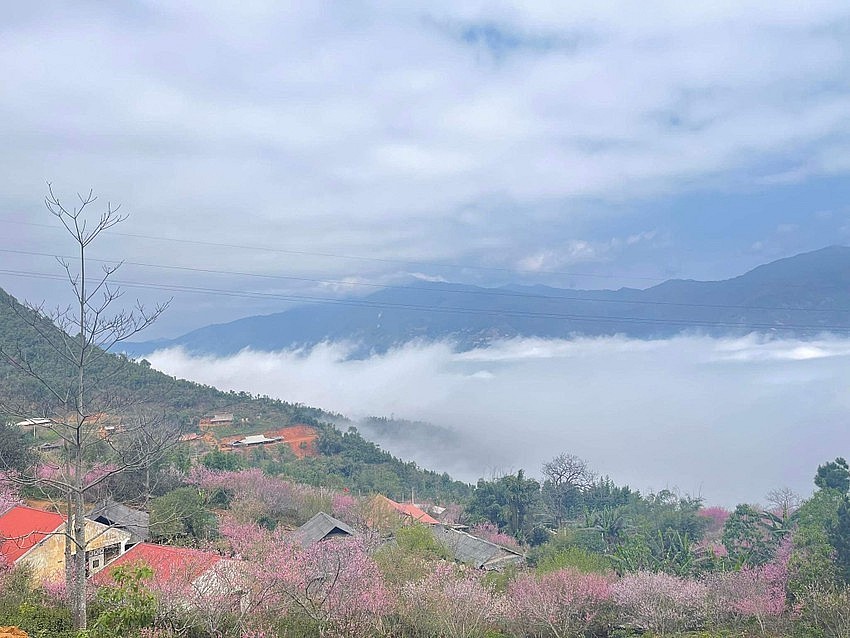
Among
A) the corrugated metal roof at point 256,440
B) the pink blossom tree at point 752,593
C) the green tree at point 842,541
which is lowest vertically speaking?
the pink blossom tree at point 752,593

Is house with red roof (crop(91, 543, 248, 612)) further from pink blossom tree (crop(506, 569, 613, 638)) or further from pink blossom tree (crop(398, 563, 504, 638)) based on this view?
pink blossom tree (crop(506, 569, 613, 638))

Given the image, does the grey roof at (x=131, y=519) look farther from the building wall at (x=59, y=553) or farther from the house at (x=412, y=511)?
the house at (x=412, y=511)

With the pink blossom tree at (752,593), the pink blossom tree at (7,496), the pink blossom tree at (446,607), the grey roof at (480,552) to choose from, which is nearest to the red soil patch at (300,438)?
the grey roof at (480,552)

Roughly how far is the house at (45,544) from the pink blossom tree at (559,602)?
33.8 feet

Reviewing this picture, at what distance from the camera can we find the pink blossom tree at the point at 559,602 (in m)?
16.8

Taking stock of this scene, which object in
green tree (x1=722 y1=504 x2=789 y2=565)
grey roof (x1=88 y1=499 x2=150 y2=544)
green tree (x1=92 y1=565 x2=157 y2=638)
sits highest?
green tree (x1=92 y1=565 x2=157 y2=638)

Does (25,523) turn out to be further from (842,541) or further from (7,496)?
(842,541)

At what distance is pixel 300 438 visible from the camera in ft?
193

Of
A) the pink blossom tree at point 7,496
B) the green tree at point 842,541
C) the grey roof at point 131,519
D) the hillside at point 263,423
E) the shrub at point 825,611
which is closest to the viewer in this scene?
the shrub at point 825,611

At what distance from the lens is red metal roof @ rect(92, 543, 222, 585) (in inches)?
543

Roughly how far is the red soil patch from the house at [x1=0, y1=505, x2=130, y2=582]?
33334 millimetres

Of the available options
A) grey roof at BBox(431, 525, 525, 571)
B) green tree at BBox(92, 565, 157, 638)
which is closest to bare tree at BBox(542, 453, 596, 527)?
grey roof at BBox(431, 525, 525, 571)

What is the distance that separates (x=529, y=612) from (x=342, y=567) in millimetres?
5521

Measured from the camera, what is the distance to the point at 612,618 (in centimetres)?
1842
